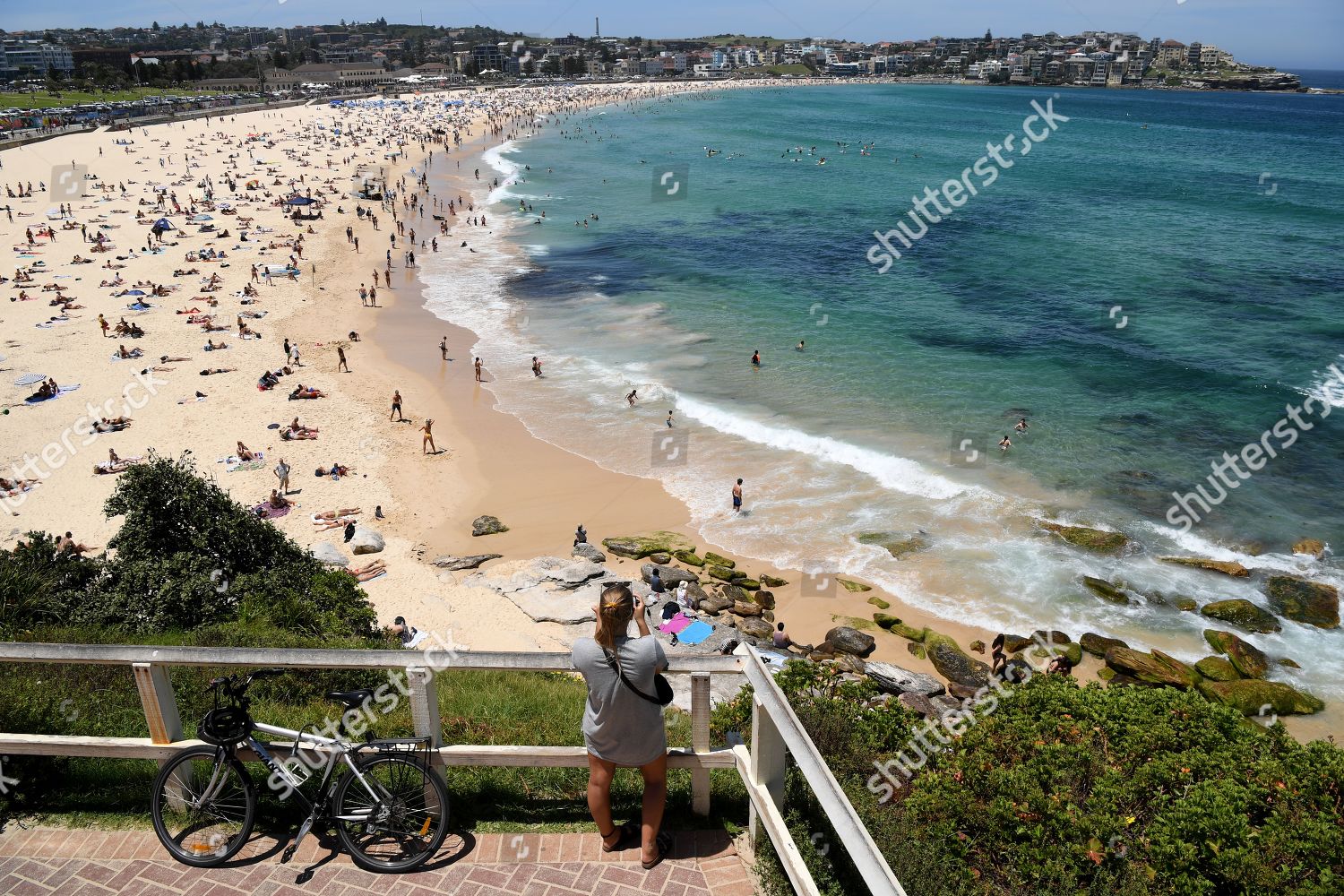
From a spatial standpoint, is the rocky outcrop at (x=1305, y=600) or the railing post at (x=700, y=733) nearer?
the railing post at (x=700, y=733)

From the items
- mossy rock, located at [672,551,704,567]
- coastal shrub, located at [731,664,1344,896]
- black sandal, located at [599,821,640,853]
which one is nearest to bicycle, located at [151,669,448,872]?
black sandal, located at [599,821,640,853]

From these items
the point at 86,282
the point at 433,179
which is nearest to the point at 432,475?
the point at 86,282

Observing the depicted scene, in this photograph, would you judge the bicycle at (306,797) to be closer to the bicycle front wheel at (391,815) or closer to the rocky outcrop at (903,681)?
the bicycle front wheel at (391,815)

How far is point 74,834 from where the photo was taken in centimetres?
495

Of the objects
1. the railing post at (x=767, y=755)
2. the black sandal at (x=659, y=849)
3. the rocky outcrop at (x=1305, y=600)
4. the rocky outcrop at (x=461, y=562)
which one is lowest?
the rocky outcrop at (x=1305, y=600)

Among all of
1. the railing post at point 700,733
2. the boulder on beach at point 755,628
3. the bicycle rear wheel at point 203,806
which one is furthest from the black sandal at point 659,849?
the boulder on beach at point 755,628

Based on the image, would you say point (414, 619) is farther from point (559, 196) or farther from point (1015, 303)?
point (559, 196)

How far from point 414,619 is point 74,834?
1152 cm

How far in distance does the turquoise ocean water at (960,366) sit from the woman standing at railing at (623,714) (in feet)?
46.0

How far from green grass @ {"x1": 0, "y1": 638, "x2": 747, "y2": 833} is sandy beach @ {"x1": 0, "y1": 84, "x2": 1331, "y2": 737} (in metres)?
8.36

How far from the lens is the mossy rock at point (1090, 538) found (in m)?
19.8

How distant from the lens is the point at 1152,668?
50.6ft

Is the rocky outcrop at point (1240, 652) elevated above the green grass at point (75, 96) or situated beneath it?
situated beneath

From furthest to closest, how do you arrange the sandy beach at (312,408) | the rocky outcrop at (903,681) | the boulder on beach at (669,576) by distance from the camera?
the sandy beach at (312,408) < the boulder on beach at (669,576) < the rocky outcrop at (903,681)
